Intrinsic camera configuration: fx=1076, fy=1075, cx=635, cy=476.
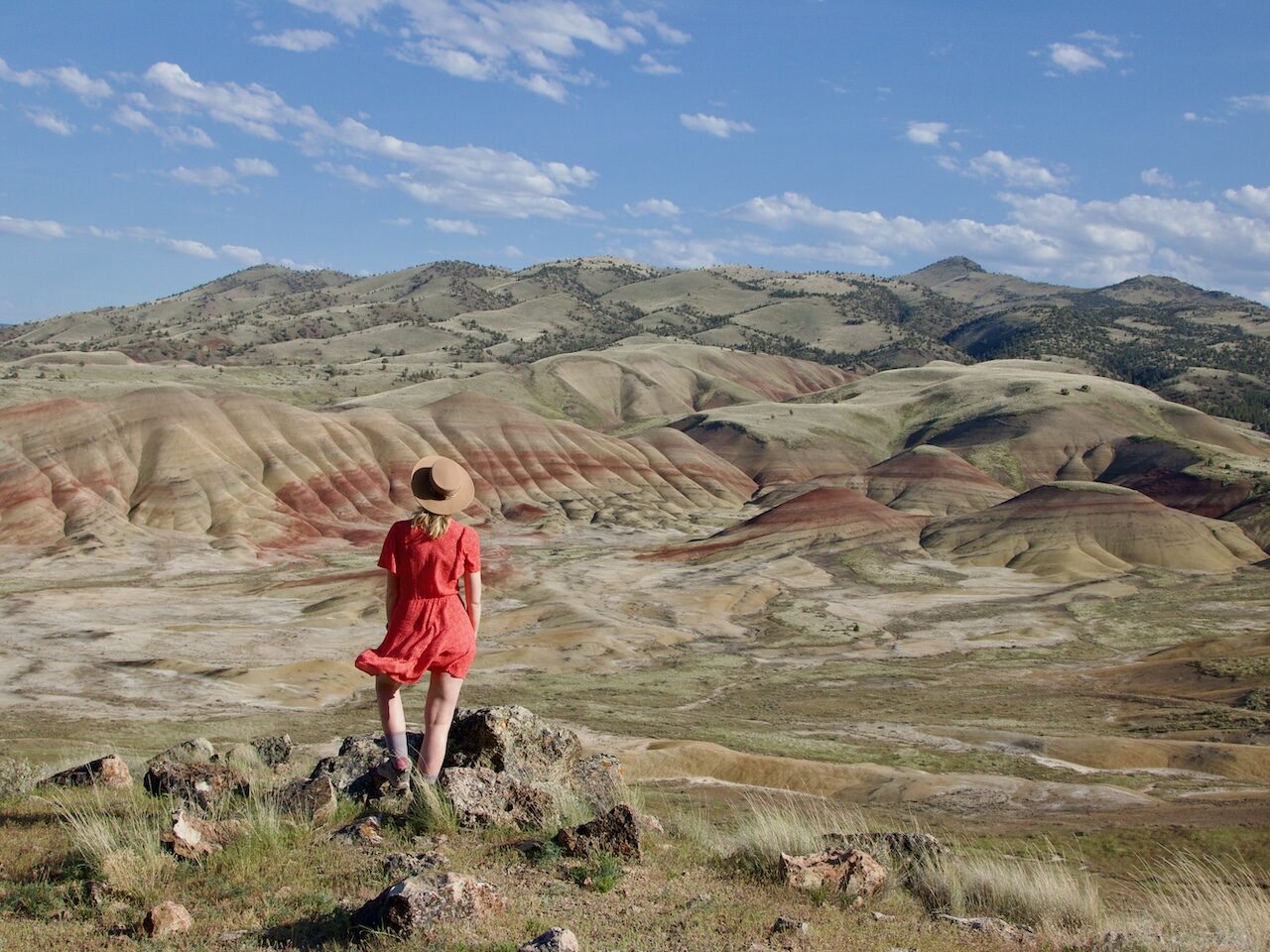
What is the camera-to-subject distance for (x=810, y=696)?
46312 millimetres

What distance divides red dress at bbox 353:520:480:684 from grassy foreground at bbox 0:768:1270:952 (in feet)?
3.69

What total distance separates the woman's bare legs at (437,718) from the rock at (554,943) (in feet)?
Answer: 9.80

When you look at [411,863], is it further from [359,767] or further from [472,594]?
[359,767]

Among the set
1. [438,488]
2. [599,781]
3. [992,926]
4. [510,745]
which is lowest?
[992,926]

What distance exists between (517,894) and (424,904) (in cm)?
95

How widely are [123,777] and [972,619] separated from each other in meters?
60.9

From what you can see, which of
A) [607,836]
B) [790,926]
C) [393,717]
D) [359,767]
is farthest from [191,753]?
[790,926]

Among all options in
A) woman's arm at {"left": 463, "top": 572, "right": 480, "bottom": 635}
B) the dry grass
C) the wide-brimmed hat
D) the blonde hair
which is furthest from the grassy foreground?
the wide-brimmed hat

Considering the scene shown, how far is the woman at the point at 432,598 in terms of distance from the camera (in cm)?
866

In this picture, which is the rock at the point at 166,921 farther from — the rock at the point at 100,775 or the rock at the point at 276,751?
the rock at the point at 276,751

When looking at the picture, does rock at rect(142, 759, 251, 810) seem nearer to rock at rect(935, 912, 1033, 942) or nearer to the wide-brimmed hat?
the wide-brimmed hat

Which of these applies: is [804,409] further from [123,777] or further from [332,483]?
[123,777]

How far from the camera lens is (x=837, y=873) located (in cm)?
799

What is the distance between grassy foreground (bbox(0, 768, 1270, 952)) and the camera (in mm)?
6359
